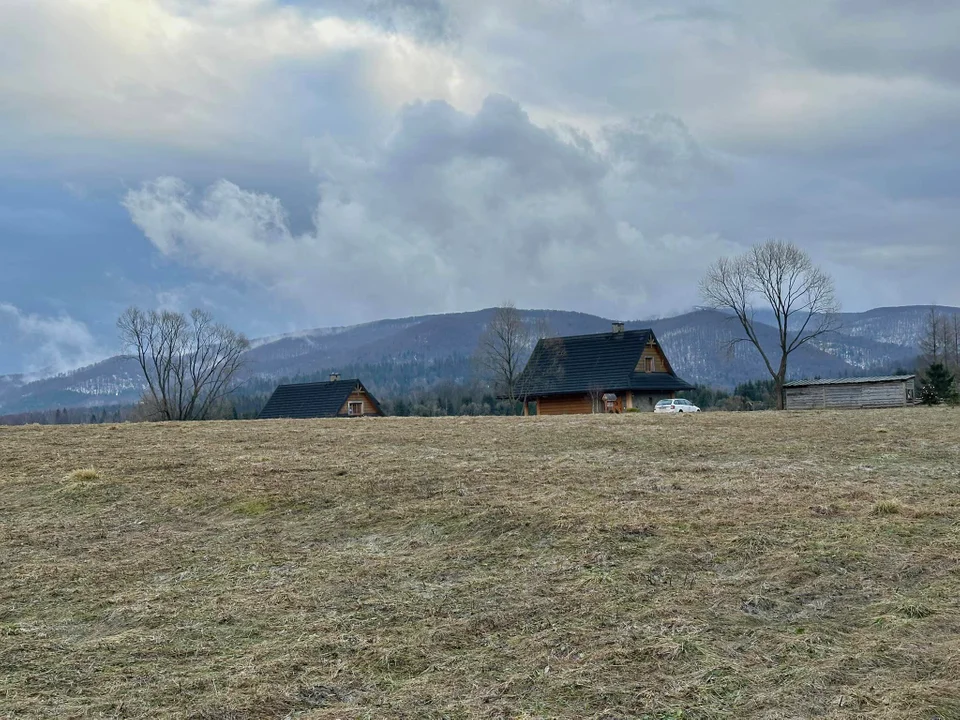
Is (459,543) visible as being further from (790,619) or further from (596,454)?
(596,454)

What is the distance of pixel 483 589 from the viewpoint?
864 centimetres

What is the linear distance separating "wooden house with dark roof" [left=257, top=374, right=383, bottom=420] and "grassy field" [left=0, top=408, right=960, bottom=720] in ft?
183

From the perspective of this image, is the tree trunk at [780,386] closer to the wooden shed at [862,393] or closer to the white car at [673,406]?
the wooden shed at [862,393]

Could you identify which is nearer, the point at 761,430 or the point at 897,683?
the point at 897,683

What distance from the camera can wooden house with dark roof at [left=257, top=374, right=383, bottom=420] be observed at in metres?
71.6

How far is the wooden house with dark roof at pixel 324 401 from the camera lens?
235ft

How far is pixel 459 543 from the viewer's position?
403 inches

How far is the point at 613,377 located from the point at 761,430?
34.2 meters

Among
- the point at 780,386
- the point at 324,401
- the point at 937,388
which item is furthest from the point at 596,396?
the point at 324,401

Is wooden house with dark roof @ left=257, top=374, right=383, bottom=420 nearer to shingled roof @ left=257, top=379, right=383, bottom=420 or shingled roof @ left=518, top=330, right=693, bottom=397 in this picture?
shingled roof @ left=257, top=379, right=383, bottom=420

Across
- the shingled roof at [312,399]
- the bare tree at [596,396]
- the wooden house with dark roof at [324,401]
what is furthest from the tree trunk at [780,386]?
the shingled roof at [312,399]

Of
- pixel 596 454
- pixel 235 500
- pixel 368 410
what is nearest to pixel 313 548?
pixel 235 500

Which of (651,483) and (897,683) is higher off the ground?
(651,483)

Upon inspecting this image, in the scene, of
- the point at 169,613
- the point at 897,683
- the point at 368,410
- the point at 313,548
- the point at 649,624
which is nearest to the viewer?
the point at 897,683
